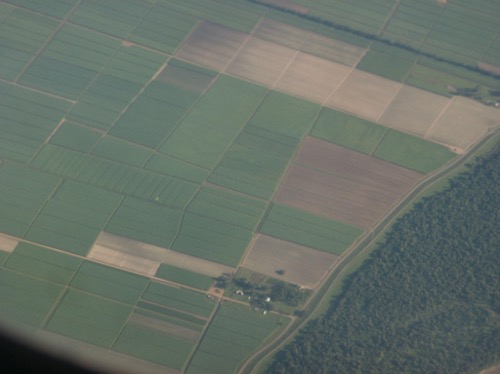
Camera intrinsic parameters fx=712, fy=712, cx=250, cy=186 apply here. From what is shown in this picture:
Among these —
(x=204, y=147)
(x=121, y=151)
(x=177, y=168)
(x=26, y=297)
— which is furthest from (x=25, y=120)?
(x=26, y=297)

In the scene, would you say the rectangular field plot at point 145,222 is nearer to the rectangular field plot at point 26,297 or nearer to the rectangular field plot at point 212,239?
the rectangular field plot at point 212,239

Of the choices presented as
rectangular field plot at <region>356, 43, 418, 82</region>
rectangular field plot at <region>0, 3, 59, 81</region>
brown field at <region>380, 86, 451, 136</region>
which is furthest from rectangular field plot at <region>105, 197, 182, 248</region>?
rectangular field plot at <region>356, 43, 418, 82</region>

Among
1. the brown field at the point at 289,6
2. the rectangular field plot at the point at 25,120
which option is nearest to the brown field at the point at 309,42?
the brown field at the point at 289,6

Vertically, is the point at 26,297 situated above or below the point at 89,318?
below

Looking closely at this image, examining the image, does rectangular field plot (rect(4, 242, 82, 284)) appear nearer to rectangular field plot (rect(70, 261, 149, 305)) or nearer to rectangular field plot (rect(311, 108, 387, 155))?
rectangular field plot (rect(70, 261, 149, 305))

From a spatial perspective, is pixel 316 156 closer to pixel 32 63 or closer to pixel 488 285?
pixel 488 285

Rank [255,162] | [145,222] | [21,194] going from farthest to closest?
[255,162], [21,194], [145,222]

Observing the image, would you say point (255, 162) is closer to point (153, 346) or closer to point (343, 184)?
point (343, 184)
